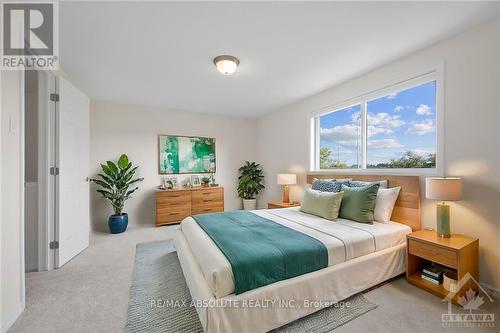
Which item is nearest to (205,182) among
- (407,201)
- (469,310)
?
(407,201)

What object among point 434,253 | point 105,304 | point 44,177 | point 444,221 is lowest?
point 105,304

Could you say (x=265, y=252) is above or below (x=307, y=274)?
above

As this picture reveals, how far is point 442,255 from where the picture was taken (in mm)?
1895

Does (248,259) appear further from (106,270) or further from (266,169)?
(266,169)

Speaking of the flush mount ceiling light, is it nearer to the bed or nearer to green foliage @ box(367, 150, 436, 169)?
the bed

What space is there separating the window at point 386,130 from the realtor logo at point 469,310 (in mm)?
1212

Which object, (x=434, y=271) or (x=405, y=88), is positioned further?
(x=405, y=88)

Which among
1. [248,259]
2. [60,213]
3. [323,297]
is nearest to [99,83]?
[60,213]

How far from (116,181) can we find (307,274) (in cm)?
374

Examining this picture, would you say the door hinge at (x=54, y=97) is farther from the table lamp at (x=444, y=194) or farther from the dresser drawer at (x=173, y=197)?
the table lamp at (x=444, y=194)

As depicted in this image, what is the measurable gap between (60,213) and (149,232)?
157 cm

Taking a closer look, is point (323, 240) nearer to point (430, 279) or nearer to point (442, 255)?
point (442, 255)

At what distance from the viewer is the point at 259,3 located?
1.71m

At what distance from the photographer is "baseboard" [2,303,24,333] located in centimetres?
154
